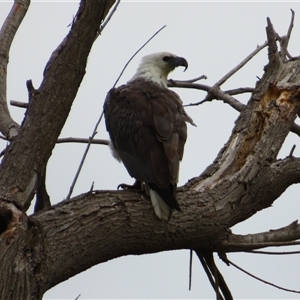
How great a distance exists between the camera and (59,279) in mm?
3570

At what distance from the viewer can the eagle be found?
174 inches

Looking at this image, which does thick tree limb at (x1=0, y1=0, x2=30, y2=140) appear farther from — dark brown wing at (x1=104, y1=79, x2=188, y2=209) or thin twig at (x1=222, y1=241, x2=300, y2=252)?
thin twig at (x1=222, y1=241, x2=300, y2=252)

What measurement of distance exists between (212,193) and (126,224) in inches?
28.2

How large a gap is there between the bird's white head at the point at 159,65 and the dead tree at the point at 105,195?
1.37 m

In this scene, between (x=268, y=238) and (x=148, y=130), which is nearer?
(x=268, y=238)

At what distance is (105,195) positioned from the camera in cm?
388

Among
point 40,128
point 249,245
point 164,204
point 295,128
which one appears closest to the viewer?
point 40,128

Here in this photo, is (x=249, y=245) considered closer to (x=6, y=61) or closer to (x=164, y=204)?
(x=164, y=204)

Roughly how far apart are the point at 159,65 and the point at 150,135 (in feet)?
5.42

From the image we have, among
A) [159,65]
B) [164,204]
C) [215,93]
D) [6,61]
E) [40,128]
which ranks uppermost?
[159,65]

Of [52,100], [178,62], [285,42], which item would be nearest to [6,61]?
[52,100]

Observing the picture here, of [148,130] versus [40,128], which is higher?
[148,130]

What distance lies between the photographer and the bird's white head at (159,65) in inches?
243

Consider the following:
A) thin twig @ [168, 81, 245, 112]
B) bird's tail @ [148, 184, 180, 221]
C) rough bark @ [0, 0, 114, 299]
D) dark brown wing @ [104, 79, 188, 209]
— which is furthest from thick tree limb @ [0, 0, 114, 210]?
thin twig @ [168, 81, 245, 112]
